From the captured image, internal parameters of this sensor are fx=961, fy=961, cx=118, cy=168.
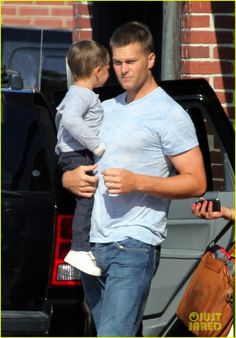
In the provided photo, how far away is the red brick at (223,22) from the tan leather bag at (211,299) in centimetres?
226

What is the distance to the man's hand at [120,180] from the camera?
12.7ft

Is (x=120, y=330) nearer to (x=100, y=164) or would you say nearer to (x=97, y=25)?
(x=100, y=164)

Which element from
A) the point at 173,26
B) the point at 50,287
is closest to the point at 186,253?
the point at 50,287

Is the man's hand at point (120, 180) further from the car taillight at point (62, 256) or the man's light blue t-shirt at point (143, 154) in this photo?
the car taillight at point (62, 256)

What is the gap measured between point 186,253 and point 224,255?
0.82 m

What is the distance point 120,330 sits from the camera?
13.1 feet

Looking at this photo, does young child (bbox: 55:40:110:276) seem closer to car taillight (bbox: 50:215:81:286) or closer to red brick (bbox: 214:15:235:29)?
car taillight (bbox: 50:215:81:286)

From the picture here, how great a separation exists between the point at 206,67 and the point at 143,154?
2166mm

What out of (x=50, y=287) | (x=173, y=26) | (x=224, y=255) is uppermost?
(x=173, y=26)

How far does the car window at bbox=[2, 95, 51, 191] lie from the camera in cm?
501

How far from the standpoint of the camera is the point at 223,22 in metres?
6.05

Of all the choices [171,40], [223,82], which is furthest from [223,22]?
[171,40]

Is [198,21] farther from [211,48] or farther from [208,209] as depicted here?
[208,209]

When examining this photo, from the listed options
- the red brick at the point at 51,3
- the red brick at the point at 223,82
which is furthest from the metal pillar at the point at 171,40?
the red brick at the point at 51,3
